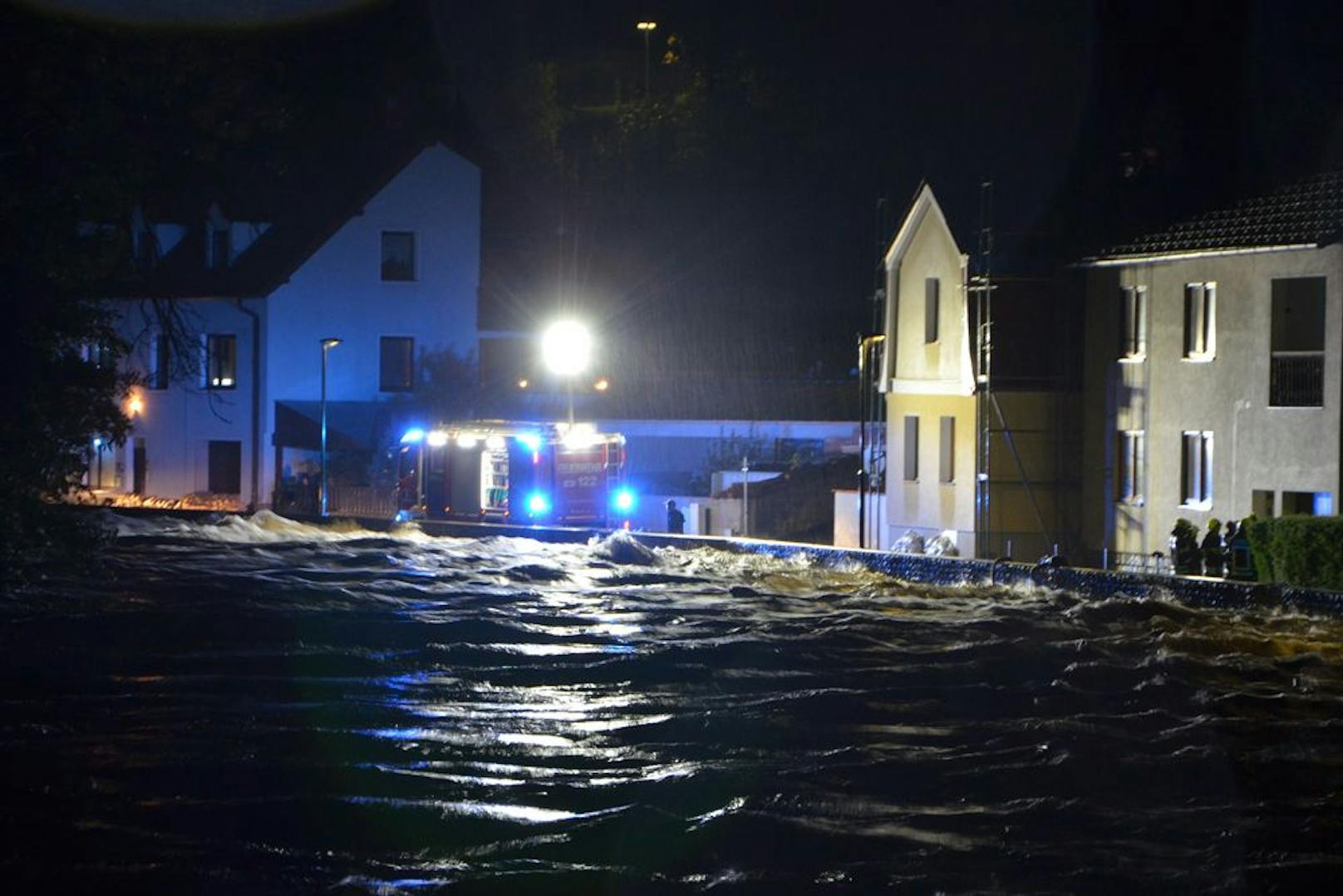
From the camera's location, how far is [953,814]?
51.9 feet

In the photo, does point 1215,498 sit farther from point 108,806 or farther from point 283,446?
point 283,446

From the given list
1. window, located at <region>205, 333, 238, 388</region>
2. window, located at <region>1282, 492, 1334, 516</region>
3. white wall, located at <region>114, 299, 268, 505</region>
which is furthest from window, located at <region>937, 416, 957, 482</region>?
window, located at <region>205, 333, 238, 388</region>

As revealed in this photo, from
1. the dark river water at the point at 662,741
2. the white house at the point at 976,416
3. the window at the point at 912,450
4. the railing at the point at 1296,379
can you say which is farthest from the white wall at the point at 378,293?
the railing at the point at 1296,379

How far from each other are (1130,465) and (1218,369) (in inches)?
148

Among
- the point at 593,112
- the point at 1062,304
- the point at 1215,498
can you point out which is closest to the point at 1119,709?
the point at 1215,498

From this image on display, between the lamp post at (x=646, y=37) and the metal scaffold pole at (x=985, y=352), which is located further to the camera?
the lamp post at (x=646, y=37)

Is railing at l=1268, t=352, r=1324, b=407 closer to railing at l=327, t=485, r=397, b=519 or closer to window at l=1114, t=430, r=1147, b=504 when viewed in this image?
window at l=1114, t=430, r=1147, b=504

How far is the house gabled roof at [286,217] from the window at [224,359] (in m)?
1.32

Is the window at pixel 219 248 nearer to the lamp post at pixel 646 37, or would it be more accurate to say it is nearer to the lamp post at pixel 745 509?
the lamp post at pixel 745 509

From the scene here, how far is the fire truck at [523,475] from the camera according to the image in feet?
136

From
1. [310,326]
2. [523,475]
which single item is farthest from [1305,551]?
[310,326]

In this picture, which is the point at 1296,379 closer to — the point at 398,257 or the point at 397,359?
the point at 397,359

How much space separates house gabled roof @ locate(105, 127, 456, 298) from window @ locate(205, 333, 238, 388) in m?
1.32

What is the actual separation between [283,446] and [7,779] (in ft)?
129
